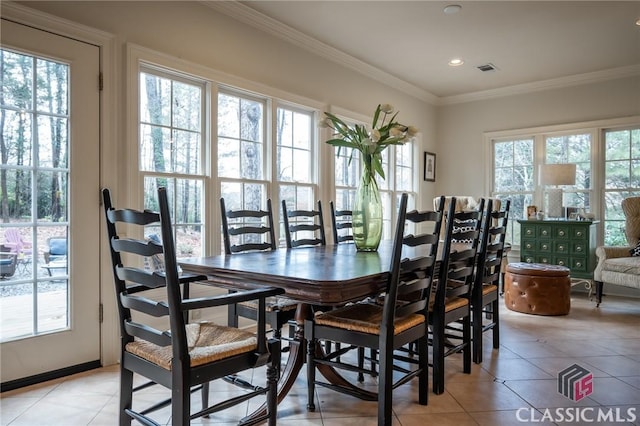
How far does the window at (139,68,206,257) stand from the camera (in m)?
3.08

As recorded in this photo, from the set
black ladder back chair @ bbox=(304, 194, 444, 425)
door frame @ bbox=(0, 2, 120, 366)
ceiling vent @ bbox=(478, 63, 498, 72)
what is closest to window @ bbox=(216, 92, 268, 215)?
door frame @ bbox=(0, 2, 120, 366)

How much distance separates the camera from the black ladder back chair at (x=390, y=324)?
74.0 inches

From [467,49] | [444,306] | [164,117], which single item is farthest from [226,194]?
[467,49]

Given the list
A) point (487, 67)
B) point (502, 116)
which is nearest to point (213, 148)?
point (487, 67)

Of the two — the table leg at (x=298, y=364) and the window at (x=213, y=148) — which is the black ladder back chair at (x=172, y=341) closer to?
the table leg at (x=298, y=364)

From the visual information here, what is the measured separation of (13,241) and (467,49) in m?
4.32

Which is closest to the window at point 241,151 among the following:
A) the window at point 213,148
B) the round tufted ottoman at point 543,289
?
the window at point 213,148

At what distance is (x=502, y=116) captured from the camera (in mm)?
5980

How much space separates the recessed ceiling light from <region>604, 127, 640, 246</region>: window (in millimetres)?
3004

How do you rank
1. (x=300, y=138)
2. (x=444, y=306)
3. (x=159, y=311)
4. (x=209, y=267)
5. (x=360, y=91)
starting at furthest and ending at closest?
1. (x=360, y=91)
2. (x=300, y=138)
3. (x=444, y=306)
4. (x=209, y=267)
5. (x=159, y=311)

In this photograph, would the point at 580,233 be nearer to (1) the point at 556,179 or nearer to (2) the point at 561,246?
(2) the point at 561,246

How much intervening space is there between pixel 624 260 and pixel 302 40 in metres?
3.90

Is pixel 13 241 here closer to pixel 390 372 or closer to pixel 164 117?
pixel 164 117

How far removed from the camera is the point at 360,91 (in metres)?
5.05
